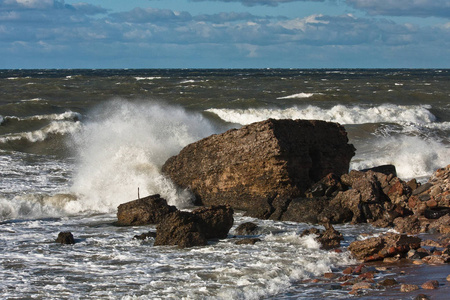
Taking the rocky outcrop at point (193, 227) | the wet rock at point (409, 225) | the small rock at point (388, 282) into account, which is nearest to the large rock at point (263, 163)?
the rocky outcrop at point (193, 227)

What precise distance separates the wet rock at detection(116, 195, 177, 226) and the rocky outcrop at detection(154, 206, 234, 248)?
4.42 ft

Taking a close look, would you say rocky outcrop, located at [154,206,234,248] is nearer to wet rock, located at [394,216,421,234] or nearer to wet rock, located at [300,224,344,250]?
wet rock, located at [300,224,344,250]

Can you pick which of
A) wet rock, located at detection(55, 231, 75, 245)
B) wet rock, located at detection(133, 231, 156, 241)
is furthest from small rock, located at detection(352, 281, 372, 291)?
wet rock, located at detection(55, 231, 75, 245)

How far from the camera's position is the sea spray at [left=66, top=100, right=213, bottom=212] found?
38.9 ft

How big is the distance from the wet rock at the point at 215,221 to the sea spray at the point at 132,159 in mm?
2630

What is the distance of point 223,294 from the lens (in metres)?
6.31

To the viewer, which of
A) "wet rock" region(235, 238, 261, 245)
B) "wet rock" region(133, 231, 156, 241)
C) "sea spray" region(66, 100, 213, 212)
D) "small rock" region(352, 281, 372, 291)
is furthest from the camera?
"sea spray" region(66, 100, 213, 212)

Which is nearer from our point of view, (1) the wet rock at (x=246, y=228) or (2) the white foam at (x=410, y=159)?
(1) the wet rock at (x=246, y=228)

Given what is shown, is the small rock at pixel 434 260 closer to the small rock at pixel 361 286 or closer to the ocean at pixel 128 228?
the ocean at pixel 128 228

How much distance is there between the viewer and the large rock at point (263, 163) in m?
10.6

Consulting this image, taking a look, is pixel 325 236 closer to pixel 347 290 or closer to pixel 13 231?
pixel 347 290

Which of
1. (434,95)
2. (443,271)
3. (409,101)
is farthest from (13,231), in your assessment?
(434,95)

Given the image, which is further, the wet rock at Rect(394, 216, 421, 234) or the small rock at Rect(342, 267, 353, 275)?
the wet rock at Rect(394, 216, 421, 234)

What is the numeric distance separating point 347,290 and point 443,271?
130cm
